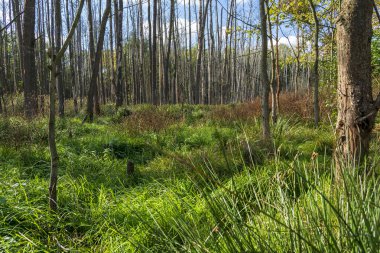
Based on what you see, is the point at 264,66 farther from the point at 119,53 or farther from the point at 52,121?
the point at 119,53

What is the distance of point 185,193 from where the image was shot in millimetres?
2959

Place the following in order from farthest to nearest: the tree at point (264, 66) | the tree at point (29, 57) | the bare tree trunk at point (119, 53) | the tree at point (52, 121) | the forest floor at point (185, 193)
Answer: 1. the bare tree trunk at point (119, 53)
2. the tree at point (29, 57)
3. the tree at point (264, 66)
4. the tree at point (52, 121)
5. the forest floor at point (185, 193)

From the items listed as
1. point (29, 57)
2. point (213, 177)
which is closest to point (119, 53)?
point (29, 57)

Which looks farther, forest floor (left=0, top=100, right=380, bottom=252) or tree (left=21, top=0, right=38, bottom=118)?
tree (left=21, top=0, right=38, bottom=118)

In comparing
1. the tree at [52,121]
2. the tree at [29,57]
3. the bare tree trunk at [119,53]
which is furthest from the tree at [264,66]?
the bare tree trunk at [119,53]

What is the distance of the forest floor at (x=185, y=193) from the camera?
1226 millimetres

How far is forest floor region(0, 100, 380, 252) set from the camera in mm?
1226

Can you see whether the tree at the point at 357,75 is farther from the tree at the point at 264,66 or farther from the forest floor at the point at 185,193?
the tree at the point at 264,66

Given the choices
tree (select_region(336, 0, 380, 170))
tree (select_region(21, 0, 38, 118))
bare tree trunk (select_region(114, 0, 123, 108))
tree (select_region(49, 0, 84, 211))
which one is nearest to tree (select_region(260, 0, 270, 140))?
tree (select_region(336, 0, 380, 170))

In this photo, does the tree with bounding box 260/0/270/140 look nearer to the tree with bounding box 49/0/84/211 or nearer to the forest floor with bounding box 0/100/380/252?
the forest floor with bounding box 0/100/380/252

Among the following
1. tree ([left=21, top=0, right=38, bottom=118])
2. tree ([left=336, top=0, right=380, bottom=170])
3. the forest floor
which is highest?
tree ([left=21, top=0, right=38, bottom=118])

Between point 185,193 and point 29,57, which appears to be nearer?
point 185,193

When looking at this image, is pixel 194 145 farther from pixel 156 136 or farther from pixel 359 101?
pixel 359 101

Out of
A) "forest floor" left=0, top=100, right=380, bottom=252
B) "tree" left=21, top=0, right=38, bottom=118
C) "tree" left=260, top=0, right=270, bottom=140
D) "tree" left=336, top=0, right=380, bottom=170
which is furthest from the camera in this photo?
"tree" left=21, top=0, right=38, bottom=118
